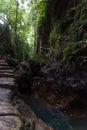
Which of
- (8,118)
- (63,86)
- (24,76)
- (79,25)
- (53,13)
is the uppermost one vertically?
(53,13)

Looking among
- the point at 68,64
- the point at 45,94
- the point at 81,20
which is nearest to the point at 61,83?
the point at 68,64

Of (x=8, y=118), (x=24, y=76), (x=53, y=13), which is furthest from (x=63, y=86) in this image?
(x=53, y=13)

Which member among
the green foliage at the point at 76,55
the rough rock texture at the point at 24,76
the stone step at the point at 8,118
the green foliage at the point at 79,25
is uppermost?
the green foliage at the point at 79,25

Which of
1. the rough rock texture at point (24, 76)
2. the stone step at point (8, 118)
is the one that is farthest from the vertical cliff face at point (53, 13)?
the stone step at point (8, 118)

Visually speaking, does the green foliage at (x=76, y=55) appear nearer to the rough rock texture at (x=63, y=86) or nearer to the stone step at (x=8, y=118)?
the rough rock texture at (x=63, y=86)

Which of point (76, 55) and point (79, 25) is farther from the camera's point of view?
point (79, 25)

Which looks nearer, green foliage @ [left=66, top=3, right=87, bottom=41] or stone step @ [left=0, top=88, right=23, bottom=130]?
stone step @ [left=0, top=88, right=23, bottom=130]

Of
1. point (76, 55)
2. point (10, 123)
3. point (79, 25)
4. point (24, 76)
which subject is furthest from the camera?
point (24, 76)

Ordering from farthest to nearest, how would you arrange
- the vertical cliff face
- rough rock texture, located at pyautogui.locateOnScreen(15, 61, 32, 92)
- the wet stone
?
the vertical cliff face, rough rock texture, located at pyautogui.locateOnScreen(15, 61, 32, 92), the wet stone

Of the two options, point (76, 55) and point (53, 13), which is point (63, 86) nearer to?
point (76, 55)

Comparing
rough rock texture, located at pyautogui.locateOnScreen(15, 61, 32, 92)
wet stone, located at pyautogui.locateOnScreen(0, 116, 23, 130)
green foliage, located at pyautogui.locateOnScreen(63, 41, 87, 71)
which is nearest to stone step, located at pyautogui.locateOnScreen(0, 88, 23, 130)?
wet stone, located at pyautogui.locateOnScreen(0, 116, 23, 130)

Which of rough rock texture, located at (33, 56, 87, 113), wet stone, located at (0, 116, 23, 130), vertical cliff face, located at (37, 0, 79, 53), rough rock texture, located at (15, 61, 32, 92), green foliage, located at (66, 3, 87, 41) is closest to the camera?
wet stone, located at (0, 116, 23, 130)

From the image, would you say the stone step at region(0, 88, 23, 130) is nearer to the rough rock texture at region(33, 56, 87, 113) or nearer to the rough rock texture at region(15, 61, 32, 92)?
the rough rock texture at region(33, 56, 87, 113)

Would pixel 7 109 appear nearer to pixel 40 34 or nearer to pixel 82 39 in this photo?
pixel 82 39
